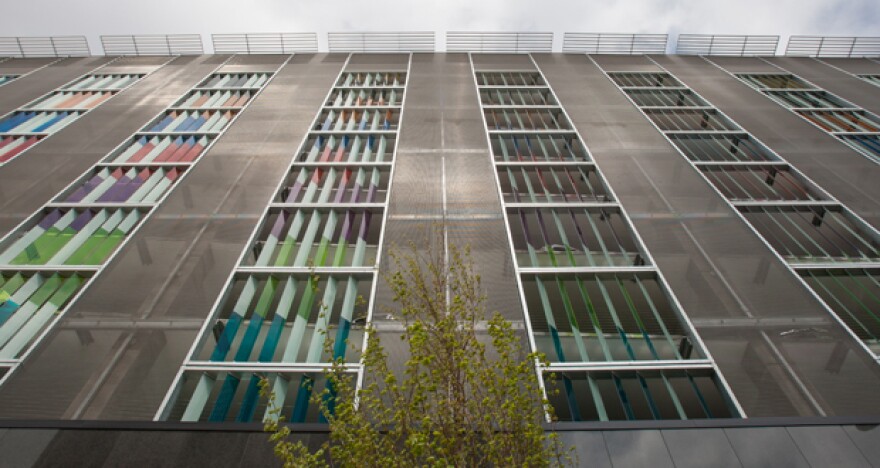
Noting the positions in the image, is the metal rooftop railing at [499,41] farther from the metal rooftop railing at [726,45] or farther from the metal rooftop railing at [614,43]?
the metal rooftop railing at [726,45]

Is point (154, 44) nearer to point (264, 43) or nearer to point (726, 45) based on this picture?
point (264, 43)

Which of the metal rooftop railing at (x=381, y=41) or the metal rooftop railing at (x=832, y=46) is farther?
the metal rooftop railing at (x=381, y=41)

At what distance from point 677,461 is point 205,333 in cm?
1039

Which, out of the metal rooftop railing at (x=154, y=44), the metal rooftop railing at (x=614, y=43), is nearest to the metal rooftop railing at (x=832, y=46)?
the metal rooftop railing at (x=614, y=43)

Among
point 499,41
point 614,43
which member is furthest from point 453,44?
point 614,43

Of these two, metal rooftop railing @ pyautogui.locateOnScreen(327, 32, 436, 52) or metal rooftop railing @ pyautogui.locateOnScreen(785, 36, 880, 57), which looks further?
metal rooftop railing @ pyautogui.locateOnScreen(327, 32, 436, 52)

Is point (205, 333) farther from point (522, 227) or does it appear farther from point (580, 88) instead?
point (580, 88)

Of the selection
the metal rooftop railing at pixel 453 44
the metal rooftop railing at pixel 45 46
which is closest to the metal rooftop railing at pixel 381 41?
the metal rooftop railing at pixel 453 44

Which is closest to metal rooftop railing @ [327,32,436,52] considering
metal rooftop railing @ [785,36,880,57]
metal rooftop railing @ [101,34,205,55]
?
metal rooftop railing @ [101,34,205,55]

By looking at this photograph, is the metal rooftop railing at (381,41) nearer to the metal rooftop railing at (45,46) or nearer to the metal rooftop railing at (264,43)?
the metal rooftop railing at (264,43)

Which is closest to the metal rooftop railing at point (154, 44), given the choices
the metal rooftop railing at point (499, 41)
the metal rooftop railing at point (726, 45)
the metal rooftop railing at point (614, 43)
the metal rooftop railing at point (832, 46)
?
the metal rooftop railing at point (499, 41)

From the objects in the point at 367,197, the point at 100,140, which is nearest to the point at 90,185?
the point at 100,140

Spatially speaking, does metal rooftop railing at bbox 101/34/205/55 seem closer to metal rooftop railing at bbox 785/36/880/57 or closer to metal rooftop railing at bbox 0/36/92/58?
metal rooftop railing at bbox 0/36/92/58

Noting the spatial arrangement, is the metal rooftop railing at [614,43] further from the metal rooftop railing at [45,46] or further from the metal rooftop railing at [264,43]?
the metal rooftop railing at [45,46]
